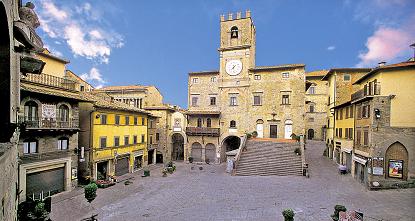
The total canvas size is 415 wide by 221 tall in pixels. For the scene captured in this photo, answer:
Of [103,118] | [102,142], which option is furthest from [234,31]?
[102,142]

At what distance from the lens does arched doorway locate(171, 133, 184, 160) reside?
4420 cm

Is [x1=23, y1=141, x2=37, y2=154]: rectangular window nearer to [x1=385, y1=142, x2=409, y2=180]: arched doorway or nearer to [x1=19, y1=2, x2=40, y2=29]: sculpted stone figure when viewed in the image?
[x1=19, y1=2, x2=40, y2=29]: sculpted stone figure

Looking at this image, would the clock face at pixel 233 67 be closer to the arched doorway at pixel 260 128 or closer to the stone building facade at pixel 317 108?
the arched doorway at pixel 260 128

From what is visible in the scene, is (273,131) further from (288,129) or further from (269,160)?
(269,160)

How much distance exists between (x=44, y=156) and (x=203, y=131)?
2455 cm

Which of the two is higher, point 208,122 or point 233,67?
point 233,67

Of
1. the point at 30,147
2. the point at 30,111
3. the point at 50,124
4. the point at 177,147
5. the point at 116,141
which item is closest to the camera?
the point at 30,111

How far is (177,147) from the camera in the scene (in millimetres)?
44812

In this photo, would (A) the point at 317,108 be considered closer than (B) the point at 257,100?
No

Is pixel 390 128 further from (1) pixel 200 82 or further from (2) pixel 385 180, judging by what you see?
(1) pixel 200 82

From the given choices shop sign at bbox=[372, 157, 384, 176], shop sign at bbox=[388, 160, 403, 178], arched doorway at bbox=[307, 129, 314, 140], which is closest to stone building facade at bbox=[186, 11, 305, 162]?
shop sign at bbox=[372, 157, 384, 176]

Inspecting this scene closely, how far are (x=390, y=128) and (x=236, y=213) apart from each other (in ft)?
53.5

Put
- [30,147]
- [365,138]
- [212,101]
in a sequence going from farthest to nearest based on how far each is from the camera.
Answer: [212,101], [365,138], [30,147]

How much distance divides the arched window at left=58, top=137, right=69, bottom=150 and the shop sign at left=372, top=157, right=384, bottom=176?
94.1 feet
